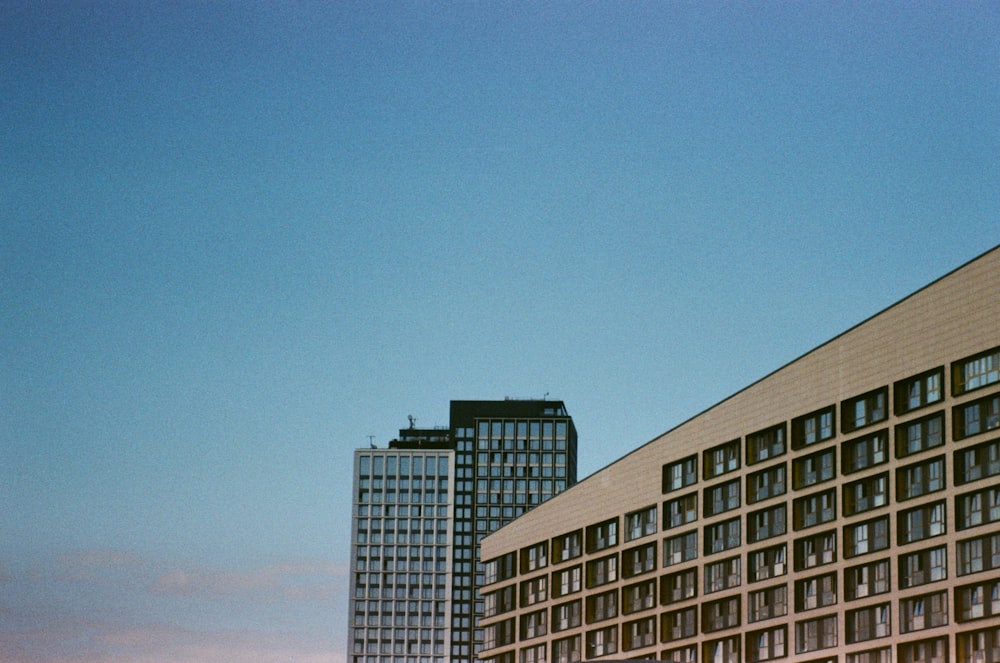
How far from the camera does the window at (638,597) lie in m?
119

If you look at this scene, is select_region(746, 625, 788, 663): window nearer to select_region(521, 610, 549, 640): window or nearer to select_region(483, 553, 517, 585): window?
select_region(521, 610, 549, 640): window

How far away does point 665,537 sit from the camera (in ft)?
387

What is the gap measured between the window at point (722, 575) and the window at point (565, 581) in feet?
57.3

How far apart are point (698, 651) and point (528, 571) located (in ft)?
83.9

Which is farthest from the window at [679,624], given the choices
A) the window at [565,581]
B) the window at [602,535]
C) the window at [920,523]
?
the window at [920,523]

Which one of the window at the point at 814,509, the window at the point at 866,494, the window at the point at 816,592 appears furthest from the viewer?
the window at the point at 814,509

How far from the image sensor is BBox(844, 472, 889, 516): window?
97.4 metres

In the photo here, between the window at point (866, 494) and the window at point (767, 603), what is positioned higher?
the window at point (866, 494)

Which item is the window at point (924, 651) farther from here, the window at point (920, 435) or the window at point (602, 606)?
the window at point (602, 606)

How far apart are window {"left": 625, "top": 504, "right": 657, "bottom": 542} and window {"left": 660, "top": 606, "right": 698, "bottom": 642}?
6708mm

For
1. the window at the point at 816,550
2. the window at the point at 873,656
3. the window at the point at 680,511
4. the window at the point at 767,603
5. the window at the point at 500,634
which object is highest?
A: the window at the point at 680,511

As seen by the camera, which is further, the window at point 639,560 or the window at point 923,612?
the window at point 639,560


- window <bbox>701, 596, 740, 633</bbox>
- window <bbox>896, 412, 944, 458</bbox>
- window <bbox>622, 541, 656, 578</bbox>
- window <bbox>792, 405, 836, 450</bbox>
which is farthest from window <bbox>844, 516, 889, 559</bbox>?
window <bbox>622, 541, 656, 578</bbox>

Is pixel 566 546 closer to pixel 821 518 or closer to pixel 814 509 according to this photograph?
pixel 814 509
